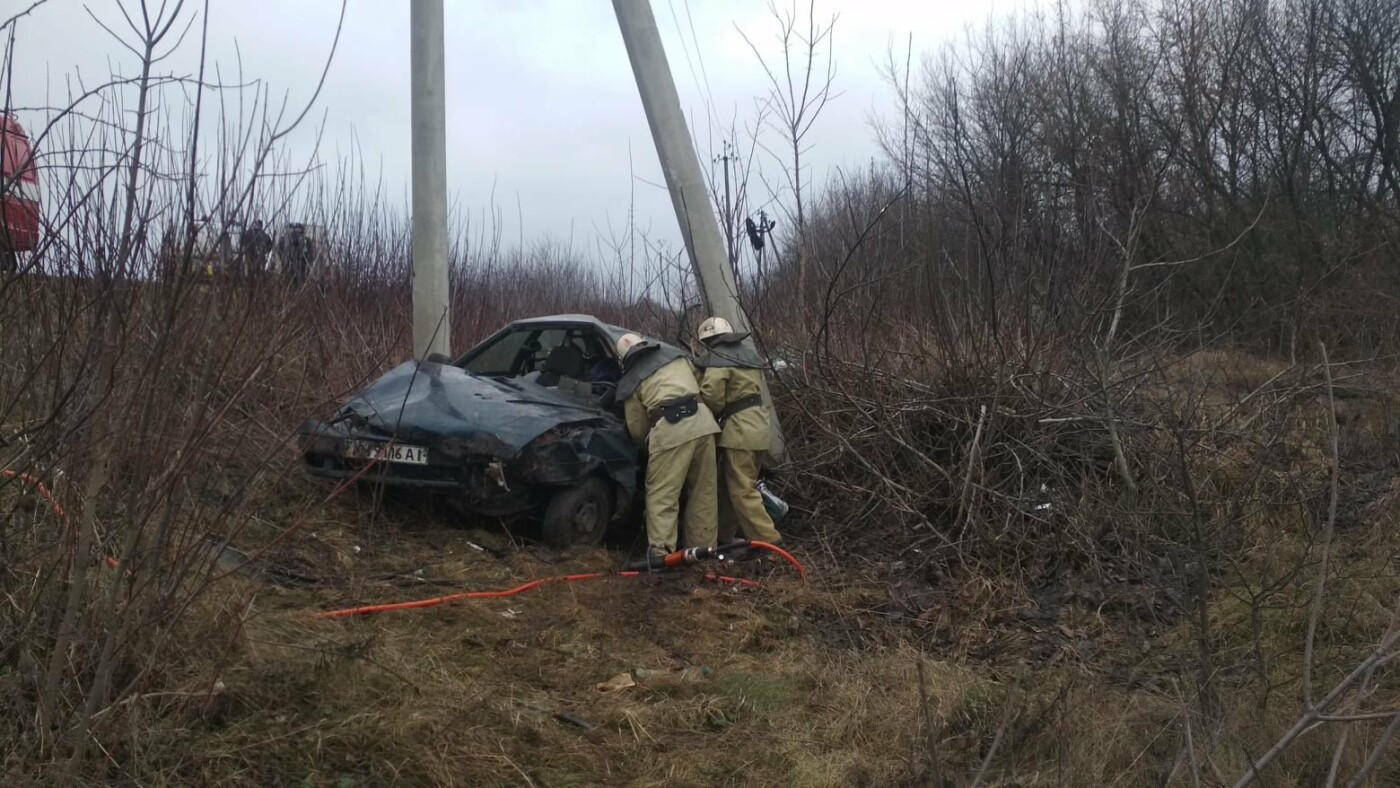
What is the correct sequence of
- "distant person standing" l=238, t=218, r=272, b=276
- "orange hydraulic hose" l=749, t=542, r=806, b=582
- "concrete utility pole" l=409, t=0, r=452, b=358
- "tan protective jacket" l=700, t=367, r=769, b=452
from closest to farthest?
"distant person standing" l=238, t=218, r=272, b=276 < "orange hydraulic hose" l=749, t=542, r=806, b=582 < "tan protective jacket" l=700, t=367, r=769, b=452 < "concrete utility pole" l=409, t=0, r=452, b=358

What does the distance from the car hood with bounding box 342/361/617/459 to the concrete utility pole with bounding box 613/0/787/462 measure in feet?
4.56

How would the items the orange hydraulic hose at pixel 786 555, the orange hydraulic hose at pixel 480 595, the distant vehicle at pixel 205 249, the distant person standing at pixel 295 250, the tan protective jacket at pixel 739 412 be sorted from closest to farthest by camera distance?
1. the distant vehicle at pixel 205 249
2. the distant person standing at pixel 295 250
3. the orange hydraulic hose at pixel 480 595
4. the orange hydraulic hose at pixel 786 555
5. the tan protective jacket at pixel 739 412

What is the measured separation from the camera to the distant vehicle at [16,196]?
2662 mm

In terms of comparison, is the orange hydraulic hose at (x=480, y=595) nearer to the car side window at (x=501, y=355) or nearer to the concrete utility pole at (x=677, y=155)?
the concrete utility pole at (x=677, y=155)

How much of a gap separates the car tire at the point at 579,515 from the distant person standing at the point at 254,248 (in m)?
3.29

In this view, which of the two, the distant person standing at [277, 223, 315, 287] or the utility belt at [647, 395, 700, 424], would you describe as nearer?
the distant person standing at [277, 223, 315, 287]

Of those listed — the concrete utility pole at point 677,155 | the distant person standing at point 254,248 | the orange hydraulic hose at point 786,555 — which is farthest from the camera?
the concrete utility pole at point 677,155

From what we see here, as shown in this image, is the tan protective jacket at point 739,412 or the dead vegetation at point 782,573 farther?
the tan protective jacket at point 739,412

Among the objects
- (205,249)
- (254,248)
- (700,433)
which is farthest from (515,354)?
(205,249)

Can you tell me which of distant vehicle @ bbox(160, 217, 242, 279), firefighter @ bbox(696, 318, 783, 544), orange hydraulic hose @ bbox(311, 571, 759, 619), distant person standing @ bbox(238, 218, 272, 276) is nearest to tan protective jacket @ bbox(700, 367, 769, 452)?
firefighter @ bbox(696, 318, 783, 544)

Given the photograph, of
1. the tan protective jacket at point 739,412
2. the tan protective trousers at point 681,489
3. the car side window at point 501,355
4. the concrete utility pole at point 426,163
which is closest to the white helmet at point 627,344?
the tan protective jacket at point 739,412

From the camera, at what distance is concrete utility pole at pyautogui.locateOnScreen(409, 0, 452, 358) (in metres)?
7.89

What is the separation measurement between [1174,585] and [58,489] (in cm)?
522

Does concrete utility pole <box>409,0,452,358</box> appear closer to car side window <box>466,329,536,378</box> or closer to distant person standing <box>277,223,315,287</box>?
car side window <box>466,329,536,378</box>
